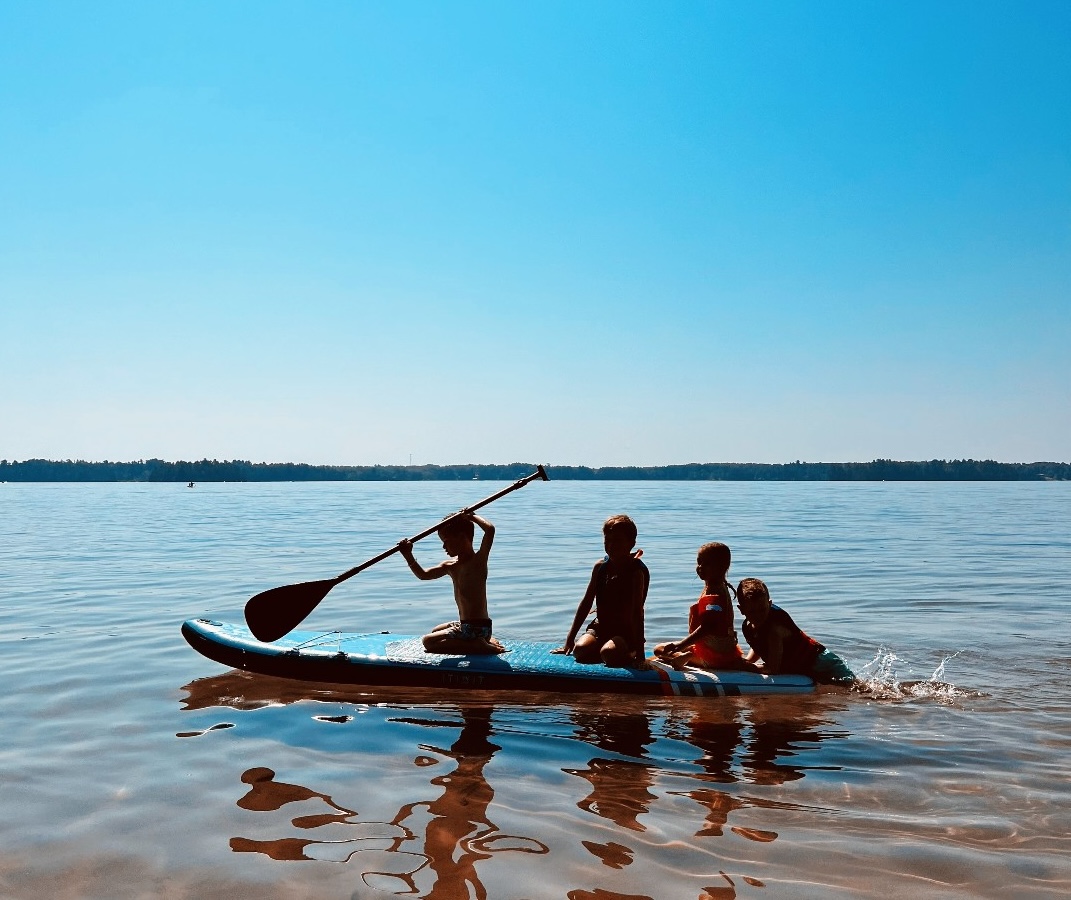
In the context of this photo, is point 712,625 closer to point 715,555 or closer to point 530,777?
point 715,555

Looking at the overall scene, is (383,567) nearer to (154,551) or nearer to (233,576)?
(233,576)

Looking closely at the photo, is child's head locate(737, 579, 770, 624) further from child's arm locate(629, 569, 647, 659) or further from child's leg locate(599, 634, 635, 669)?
child's leg locate(599, 634, 635, 669)

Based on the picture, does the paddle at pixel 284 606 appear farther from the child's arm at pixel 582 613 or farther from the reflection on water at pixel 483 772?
the child's arm at pixel 582 613

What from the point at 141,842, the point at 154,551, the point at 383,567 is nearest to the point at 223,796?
the point at 141,842

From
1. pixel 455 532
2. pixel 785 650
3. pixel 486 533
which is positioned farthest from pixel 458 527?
pixel 785 650

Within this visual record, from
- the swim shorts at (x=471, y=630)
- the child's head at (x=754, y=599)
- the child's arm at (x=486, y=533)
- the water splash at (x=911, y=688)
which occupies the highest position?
the child's arm at (x=486, y=533)

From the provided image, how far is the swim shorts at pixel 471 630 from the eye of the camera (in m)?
7.92

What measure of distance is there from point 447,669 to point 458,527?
1289 mm

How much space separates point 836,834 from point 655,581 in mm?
12176

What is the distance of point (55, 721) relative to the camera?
691cm

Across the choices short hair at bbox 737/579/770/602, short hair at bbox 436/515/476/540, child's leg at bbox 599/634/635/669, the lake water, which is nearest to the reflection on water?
the lake water

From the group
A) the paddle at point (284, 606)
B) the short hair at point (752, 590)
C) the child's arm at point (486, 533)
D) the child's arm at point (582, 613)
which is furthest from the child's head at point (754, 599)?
the paddle at point (284, 606)

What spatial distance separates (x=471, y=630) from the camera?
792 centimetres

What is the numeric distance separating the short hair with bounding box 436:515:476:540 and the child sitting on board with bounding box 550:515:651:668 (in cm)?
115
